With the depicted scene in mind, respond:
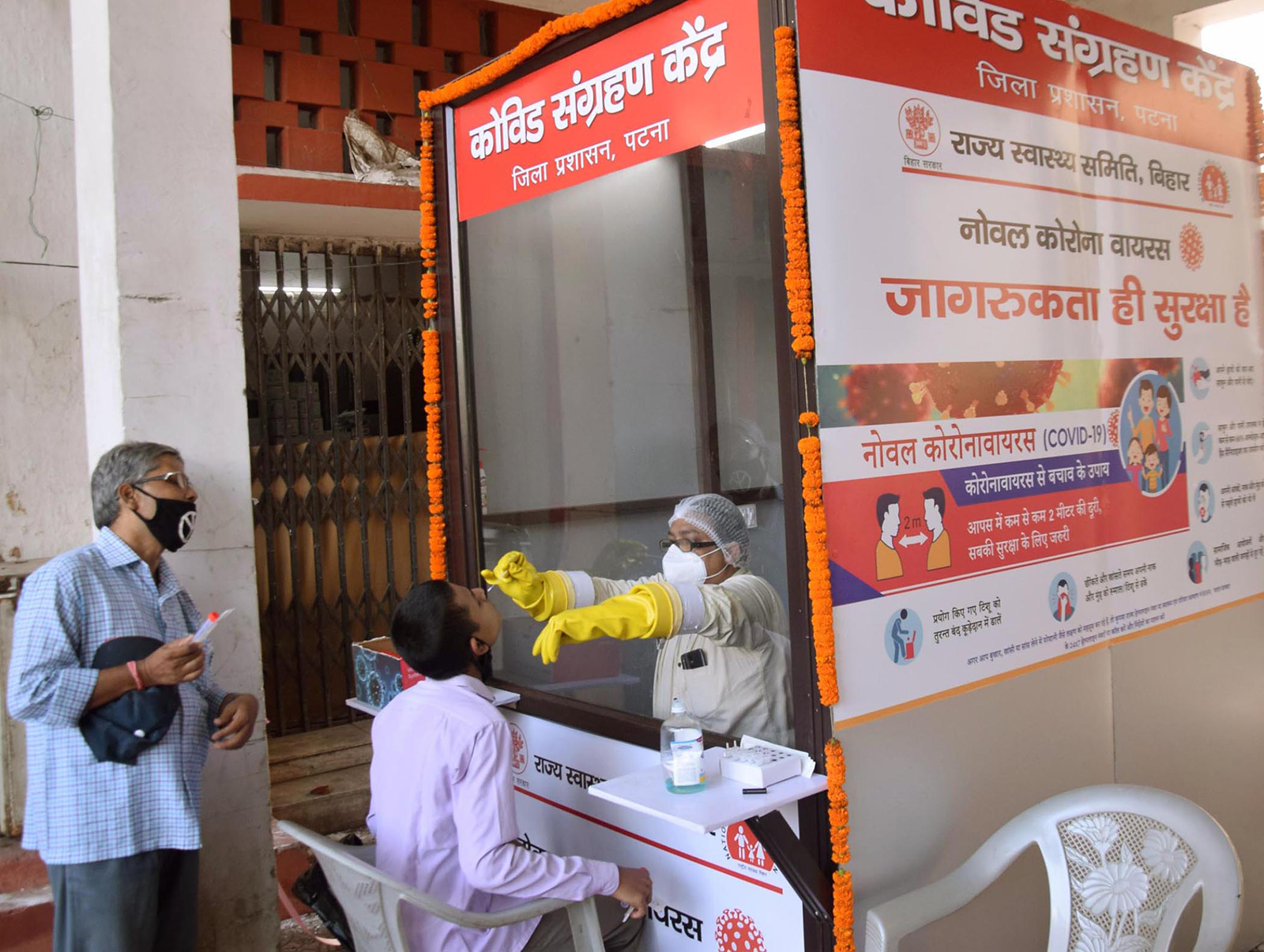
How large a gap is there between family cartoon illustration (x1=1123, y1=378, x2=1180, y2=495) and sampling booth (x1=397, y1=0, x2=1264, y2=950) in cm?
1

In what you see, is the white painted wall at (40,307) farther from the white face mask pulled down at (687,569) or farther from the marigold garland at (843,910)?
the marigold garland at (843,910)

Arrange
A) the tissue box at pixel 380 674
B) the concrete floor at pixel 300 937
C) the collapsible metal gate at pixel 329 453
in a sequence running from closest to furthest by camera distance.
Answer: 1. the tissue box at pixel 380 674
2. the concrete floor at pixel 300 937
3. the collapsible metal gate at pixel 329 453

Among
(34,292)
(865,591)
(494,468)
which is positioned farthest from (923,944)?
(34,292)

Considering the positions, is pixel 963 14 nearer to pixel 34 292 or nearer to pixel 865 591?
pixel 865 591

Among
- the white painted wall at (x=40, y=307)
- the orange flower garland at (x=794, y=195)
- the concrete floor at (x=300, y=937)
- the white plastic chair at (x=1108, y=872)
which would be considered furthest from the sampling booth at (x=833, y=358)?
the white painted wall at (x=40, y=307)

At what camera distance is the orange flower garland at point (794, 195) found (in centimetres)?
198

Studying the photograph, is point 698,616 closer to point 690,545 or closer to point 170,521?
point 690,545

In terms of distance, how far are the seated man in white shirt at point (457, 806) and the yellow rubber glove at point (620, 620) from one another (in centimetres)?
19

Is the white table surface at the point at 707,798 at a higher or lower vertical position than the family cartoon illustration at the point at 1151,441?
lower

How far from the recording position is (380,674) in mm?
3232

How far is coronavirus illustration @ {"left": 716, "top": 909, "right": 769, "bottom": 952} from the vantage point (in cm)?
222

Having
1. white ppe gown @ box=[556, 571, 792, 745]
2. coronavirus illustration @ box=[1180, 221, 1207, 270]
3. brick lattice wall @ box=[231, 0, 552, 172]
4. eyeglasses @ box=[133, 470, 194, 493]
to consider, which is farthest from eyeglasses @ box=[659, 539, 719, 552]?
brick lattice wall @ box=[231, 0, 552, 172]

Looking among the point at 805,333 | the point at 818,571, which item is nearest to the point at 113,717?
the point at 818,571

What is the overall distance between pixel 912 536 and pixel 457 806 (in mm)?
1064
